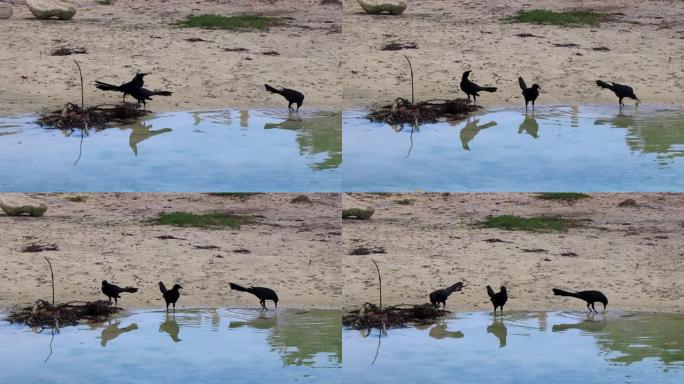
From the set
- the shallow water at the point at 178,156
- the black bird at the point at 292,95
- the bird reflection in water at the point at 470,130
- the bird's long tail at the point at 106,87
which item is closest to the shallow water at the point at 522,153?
the bird reflection in water at the point at 470,130

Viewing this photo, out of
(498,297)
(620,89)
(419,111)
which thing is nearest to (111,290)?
(498,297)

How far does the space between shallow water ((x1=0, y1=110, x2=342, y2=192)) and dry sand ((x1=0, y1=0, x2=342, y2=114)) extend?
122cm

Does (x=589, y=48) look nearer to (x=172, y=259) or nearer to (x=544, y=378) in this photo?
(x=172, y=259)

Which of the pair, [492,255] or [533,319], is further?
[492,255]

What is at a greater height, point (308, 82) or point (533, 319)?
point (308, 82)

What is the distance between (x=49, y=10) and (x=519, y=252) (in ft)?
34.2

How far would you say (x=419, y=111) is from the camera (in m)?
22.8

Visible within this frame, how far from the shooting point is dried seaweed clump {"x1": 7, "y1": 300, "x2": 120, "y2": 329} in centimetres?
1952

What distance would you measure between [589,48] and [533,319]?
25.2 ft

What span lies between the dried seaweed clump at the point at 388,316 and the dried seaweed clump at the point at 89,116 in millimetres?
4847

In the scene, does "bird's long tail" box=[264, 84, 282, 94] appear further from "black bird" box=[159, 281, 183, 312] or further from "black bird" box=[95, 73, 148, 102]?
"black bird" box=[159, 281, 183, 312]

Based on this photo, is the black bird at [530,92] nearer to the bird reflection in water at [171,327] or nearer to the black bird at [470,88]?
the black bird at [470,88]

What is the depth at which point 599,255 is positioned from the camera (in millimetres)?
22672

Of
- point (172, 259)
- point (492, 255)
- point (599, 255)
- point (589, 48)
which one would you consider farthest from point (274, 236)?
point (589, 48)
